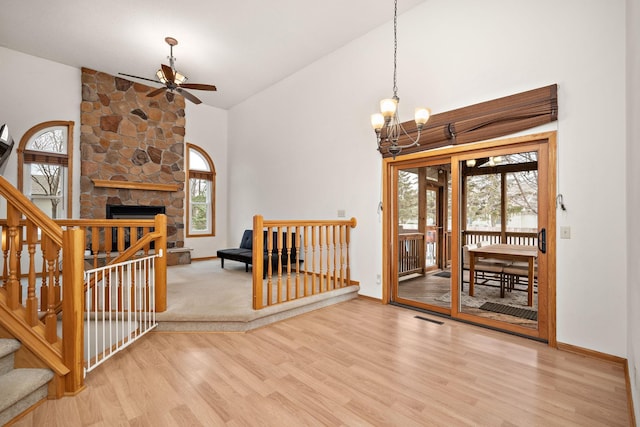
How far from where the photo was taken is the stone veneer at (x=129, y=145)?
5770 millimetres

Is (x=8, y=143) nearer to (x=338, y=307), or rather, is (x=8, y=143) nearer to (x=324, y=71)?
(x=324, y=71)

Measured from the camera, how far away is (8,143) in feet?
14.1

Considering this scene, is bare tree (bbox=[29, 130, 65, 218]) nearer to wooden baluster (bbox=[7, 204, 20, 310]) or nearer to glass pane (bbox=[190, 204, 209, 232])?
glass pane (bbox=[190, 204, 209, 232])

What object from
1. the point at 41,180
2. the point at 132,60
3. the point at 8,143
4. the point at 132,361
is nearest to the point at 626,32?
the point at 132,361

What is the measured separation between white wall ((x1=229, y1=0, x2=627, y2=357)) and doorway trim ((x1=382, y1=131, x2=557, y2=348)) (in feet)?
0.20

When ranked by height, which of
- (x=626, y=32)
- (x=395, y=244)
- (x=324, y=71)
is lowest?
(x=395, y=244)

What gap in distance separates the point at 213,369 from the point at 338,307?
1997 mm

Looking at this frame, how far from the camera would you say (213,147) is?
7547 millimetres

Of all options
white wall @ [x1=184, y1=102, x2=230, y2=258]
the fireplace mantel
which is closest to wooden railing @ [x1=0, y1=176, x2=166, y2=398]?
the fireplace mantel

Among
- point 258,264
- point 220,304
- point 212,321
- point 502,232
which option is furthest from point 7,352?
point 502,232

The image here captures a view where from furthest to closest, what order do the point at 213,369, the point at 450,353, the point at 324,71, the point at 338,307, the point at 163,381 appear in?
the point at 324,71 < the point at 338,307 < the point at 450,353 < the point at 213,369 < the point at 163,381

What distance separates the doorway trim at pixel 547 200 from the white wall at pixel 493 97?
6cm

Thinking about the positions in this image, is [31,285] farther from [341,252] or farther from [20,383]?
[341,252]

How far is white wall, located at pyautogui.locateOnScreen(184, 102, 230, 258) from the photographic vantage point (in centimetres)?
720
